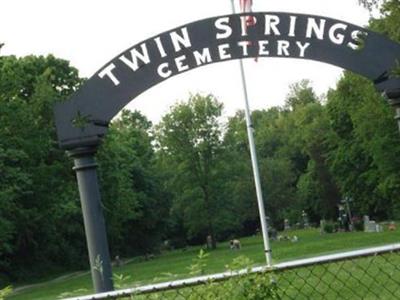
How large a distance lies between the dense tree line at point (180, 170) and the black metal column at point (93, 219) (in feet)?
47.7

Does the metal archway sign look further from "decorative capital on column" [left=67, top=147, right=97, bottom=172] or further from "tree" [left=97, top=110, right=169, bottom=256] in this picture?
"tree" [left=97, top=110, right=169, bottom=256]

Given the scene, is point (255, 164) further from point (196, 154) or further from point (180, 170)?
point (180, 170)

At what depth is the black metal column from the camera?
654cm

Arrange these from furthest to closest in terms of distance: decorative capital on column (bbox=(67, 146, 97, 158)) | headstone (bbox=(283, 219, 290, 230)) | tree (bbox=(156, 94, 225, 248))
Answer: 1. headstone (bbox=(283, 219, 290, 230))
2. tree (bbox=(156, 94, 225, 248))
3. decorative capital on column (bbox=(67, 146, 97, 158))

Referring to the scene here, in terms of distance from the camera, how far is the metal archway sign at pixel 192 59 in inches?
273

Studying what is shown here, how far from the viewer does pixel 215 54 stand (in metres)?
7.36

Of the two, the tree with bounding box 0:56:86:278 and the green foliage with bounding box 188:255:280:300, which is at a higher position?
the tree with bounding box 0:56:86:278

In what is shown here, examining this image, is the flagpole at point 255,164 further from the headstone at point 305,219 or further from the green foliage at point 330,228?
the headstone at point 305,219

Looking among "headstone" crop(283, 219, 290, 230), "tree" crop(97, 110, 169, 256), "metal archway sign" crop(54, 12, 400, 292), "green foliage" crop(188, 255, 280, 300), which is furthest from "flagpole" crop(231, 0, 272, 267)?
"headstone" crop(283, 219, 290, 230)

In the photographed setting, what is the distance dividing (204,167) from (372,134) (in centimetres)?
1943

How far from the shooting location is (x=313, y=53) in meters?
7.44

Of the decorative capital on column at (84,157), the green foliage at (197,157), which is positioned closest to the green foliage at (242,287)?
the decorative capital on column at (84,157)

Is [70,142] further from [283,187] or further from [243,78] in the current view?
[283,187]

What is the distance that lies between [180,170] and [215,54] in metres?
52.6
